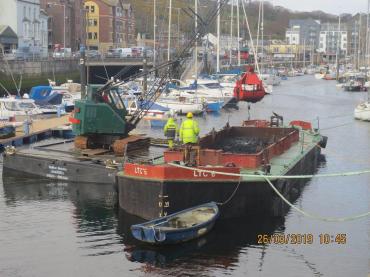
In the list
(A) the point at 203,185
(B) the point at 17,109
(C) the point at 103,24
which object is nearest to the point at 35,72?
(B) the point at 17,109

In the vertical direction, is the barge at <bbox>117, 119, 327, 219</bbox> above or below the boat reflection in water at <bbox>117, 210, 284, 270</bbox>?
above

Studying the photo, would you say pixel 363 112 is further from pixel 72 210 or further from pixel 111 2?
pixel 111 2

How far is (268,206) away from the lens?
22.2 metres

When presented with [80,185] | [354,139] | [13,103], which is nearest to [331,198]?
[80,185]

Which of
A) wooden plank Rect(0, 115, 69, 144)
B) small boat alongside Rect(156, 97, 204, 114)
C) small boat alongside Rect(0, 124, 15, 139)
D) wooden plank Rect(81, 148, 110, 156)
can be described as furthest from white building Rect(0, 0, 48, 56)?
wooden plank Rect(81, 148, 110, 156)

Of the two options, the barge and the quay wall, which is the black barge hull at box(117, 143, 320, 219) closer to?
the barge

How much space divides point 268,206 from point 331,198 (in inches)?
204

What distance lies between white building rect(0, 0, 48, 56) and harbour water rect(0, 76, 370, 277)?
60741mm

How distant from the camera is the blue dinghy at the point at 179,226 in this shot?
750 inches

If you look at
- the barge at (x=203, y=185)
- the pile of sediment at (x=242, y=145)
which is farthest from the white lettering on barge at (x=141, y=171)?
the pile of sediment at (x=242, y=145)

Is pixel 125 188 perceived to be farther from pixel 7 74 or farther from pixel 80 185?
pixel 7 74

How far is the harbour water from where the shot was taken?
18047 millimetres

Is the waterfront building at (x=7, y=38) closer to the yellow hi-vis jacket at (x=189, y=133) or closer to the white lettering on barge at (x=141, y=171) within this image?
the yellow hi-vis jacket at (x=189, y=133)
